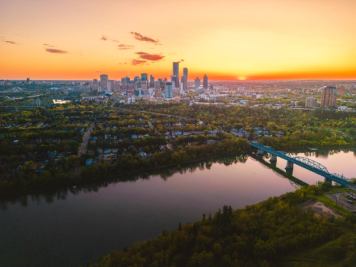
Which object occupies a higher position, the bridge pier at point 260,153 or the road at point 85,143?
the road at point 85,143

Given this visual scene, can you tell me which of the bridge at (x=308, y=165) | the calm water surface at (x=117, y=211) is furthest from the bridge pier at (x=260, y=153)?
the calm water surface at (x=117, y=211)

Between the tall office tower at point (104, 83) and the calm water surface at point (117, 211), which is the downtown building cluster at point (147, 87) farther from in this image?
the calm water surface at point (117, 211)

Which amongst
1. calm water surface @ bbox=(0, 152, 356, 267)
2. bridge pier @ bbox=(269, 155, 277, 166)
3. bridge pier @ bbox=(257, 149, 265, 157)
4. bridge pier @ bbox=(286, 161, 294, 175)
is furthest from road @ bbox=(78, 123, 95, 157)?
bridge pier @ bbox=(286, 161, 294, 175)

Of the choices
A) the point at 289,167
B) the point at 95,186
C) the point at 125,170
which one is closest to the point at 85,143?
the point at 125,170

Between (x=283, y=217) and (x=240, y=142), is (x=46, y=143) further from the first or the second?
(x=283, y=217)

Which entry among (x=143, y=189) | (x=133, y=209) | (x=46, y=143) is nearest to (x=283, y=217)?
(x=133, y=209)
